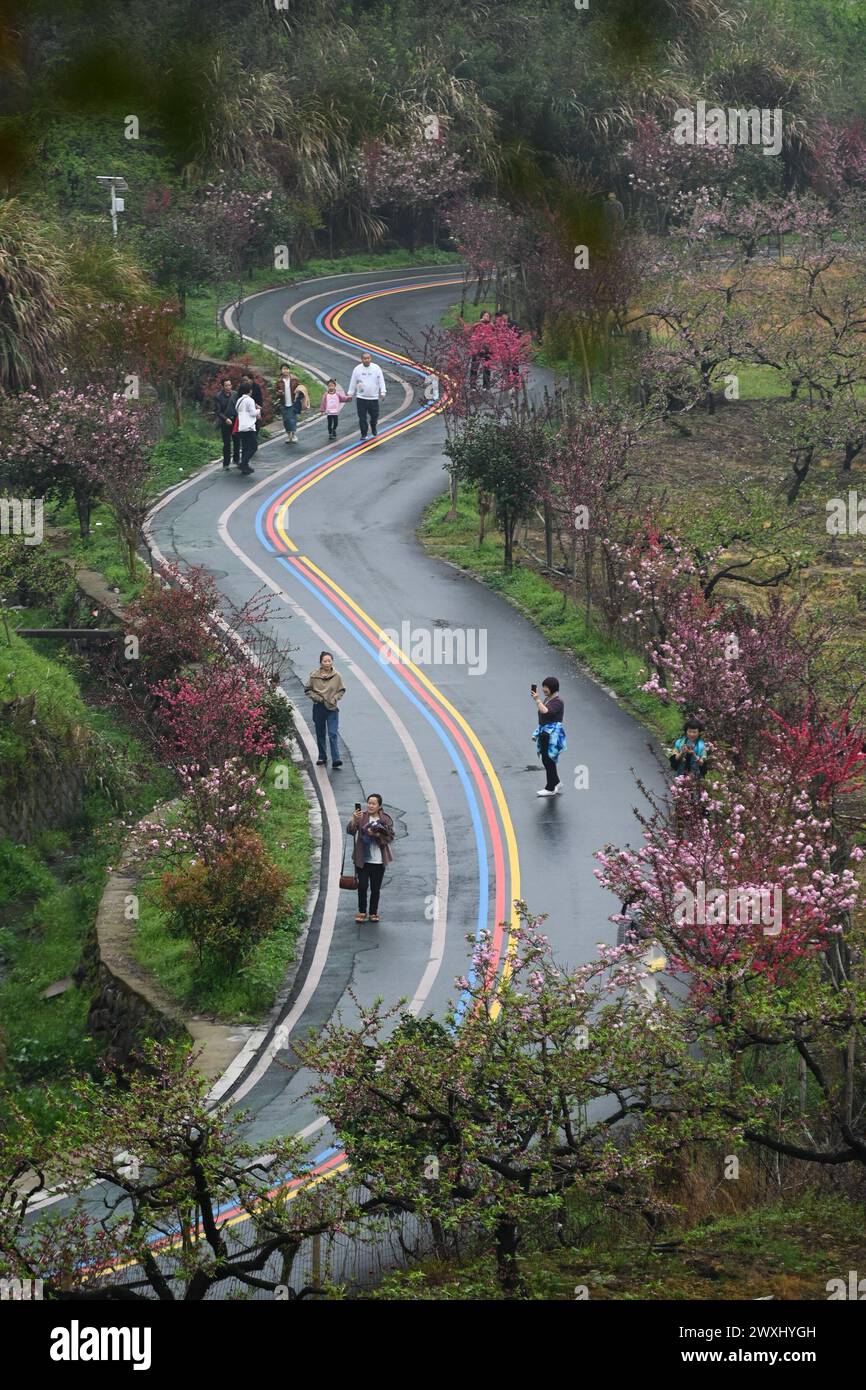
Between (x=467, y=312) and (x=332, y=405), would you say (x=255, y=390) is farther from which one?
(x=467, y=312)

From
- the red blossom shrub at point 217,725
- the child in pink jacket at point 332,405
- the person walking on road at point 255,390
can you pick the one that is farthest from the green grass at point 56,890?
the child in pink jacket at point 332,405

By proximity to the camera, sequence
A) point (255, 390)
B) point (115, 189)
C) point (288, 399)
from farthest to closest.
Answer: point (115, 189) → point (255, 390) → point (288, 399)

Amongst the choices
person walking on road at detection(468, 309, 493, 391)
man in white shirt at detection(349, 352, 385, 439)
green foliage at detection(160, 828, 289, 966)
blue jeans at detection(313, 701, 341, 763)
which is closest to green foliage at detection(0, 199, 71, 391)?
man in white shirt at detection(349, 352, 385, 439)

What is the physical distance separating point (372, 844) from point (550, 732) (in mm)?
3930

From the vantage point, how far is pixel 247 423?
39.1 meters

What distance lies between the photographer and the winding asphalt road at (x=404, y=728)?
22344 millimetres

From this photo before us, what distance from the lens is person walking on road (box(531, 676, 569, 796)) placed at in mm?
25141

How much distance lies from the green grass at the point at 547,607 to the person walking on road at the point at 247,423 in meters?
4.01

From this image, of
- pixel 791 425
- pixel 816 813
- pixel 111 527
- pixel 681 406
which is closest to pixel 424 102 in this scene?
pixel 681 406

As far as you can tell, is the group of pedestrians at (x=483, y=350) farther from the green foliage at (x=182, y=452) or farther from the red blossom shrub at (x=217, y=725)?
the red blossom shrub at (x=217, y=725)

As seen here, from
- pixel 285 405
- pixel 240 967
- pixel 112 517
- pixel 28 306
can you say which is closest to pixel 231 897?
pixel 240 967

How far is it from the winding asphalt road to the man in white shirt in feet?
1.79

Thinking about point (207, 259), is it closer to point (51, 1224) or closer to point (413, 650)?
point (413, 650)

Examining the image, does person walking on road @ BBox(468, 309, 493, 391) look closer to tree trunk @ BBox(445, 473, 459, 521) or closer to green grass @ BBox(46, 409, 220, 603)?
tree trunk @ BBox(445, 473, 459, 521)
